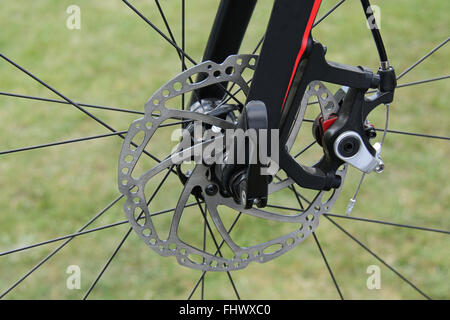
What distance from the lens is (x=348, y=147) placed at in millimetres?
1029

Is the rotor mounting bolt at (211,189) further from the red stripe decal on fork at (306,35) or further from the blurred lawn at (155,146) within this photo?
the blurred lawn at (155,146)

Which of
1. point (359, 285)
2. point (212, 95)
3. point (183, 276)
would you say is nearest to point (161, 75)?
point (183, 276)

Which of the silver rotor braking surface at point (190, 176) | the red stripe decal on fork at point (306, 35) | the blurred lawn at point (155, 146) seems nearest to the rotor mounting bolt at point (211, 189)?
the silver rotor braking surface at point (190, 176)

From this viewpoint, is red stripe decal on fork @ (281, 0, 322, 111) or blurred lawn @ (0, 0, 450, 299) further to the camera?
blurred lawn @ (0, 0, 450, 299)

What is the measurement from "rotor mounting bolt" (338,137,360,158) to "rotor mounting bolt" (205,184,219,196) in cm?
21

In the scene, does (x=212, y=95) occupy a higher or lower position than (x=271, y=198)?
lower

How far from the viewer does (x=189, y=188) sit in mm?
1039

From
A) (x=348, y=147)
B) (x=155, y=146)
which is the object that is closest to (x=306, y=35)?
(x=348, y=147)

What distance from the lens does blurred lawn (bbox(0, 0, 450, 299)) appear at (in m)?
1.66

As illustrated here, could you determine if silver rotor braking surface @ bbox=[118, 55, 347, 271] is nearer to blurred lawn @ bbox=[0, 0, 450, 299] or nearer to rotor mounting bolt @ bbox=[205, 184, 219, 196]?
rotor mounting bolt @ bbox=[205, 184, 219, 196]

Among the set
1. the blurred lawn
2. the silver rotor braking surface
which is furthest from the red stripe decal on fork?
the blurred lawn
